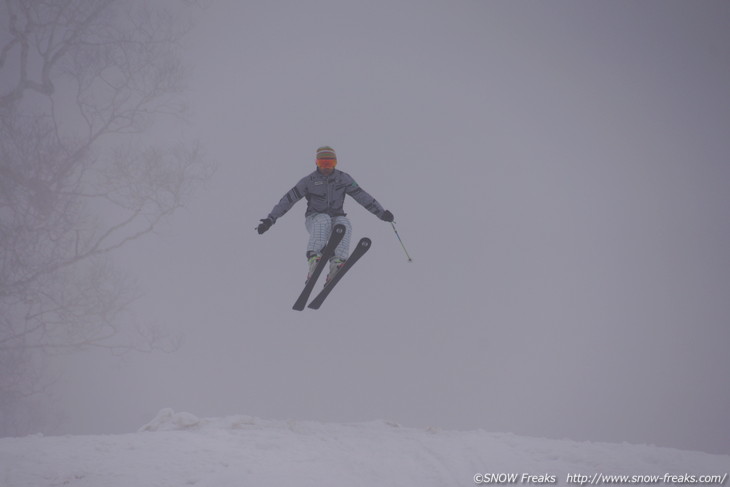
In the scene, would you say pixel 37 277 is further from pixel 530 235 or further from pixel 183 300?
pixel 530 235

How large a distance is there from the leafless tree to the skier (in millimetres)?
9689

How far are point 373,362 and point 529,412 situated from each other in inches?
739

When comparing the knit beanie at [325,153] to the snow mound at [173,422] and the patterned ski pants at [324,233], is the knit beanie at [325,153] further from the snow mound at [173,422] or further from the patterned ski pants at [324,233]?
the snow mound at [173,422]

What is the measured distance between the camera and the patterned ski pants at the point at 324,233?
509 centimetres

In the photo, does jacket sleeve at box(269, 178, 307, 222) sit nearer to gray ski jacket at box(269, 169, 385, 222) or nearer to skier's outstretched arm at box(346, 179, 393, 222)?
gray ski jacket at box(269, 169, 385, 222)

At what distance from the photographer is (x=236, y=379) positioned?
4131cm

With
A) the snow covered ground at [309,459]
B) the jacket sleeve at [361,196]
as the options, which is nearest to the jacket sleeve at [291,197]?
the jacket sleeve at [361,196]

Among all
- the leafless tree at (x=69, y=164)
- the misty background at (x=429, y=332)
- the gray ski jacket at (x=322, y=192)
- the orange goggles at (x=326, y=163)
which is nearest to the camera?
the orange goggles at (x=326, y=163)

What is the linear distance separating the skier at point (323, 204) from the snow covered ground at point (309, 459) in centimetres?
206

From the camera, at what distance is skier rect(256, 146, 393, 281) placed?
5.07 metres

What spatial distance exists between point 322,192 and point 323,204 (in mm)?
145

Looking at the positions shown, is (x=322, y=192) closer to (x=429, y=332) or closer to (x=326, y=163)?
(x=326, y=163)

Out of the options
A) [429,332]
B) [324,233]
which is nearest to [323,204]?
[324,233]

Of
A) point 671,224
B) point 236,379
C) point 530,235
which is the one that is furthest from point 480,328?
point 671,224
